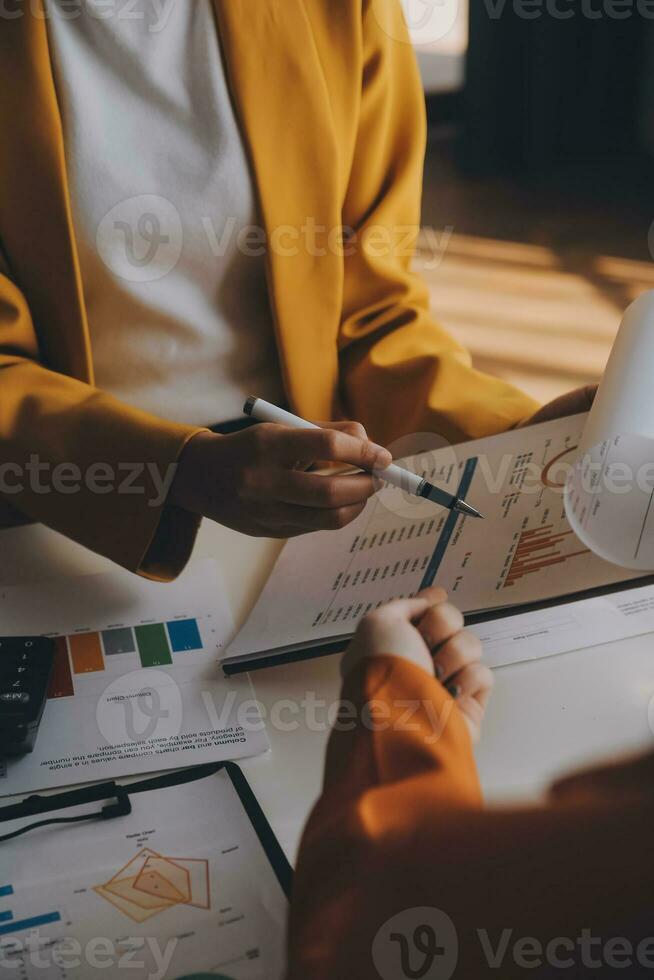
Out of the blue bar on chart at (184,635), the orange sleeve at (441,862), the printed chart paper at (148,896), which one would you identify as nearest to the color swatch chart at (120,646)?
the blue bar on chart at (184,635)

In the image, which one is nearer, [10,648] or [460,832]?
[460,832]

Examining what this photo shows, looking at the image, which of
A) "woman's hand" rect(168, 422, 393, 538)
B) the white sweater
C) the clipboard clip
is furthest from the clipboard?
the white sweater

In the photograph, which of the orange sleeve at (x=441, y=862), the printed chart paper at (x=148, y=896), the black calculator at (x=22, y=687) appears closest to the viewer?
the orange sleeve at (x=441, y=862)

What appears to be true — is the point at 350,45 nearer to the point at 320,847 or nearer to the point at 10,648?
the point at 10,648

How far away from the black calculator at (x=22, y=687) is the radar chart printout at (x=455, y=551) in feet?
0.36

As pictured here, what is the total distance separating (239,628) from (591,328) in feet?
5.65

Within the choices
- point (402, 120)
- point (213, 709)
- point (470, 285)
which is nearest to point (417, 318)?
point (402, 120)

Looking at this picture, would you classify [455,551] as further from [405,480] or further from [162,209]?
[162,209]

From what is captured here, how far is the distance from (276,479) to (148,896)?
0.26 metres

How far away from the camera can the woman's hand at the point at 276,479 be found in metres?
0.60

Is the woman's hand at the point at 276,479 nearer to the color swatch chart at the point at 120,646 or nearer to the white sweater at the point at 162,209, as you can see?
the color swatch chart at the point at 120,646

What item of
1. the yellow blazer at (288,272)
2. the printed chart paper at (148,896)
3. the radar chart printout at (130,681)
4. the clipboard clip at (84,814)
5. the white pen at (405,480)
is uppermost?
the yellow blazer at (288,272)

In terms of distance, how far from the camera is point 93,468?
702 mm

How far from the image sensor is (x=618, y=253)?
7.98ft
